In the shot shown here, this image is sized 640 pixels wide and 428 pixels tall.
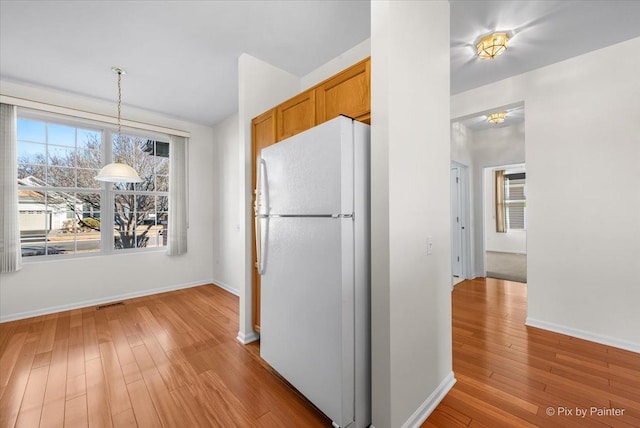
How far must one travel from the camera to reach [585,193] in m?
2.68

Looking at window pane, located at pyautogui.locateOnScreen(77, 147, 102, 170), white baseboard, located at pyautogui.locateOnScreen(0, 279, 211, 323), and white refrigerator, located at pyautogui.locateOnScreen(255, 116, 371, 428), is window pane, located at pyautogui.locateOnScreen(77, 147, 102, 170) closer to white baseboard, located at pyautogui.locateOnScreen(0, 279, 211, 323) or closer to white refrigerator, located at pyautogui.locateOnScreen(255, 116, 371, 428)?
white baseboard, located at pyautogui.locateOnScreen(0, 279, 211, 323)

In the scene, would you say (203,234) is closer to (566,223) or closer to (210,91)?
(210,91)

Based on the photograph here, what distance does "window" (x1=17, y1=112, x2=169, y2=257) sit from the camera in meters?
3.38

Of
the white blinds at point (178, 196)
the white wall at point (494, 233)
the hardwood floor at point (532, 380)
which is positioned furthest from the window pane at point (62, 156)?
the white wall at point (494, 233)

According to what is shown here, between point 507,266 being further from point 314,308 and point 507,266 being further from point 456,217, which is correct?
point 314,308

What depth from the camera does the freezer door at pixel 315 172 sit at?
57.5 inches

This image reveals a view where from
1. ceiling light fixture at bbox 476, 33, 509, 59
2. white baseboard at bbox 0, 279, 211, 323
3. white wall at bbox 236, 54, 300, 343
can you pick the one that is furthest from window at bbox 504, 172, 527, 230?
white baseboard at bbox 0, 279, 211, 323

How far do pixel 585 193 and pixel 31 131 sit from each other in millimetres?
6612

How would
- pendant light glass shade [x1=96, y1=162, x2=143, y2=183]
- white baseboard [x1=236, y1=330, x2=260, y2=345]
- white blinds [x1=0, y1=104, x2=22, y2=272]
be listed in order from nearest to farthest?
white baseboard [x1=236, y1=330, x2=260, y2=345]
pendant light glass shade [x1=96, y1=162, x2=143, y2=183]
white blinds [x1=0, y1=104, x2=22, y2=272]

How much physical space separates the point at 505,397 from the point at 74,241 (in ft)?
16.9

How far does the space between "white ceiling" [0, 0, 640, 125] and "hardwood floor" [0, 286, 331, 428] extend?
2.91 meters

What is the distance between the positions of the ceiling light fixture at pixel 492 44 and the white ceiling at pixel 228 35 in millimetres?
89

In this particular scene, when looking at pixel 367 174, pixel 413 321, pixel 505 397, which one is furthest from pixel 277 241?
pixel 505 397

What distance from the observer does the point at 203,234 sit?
479 centimetres
